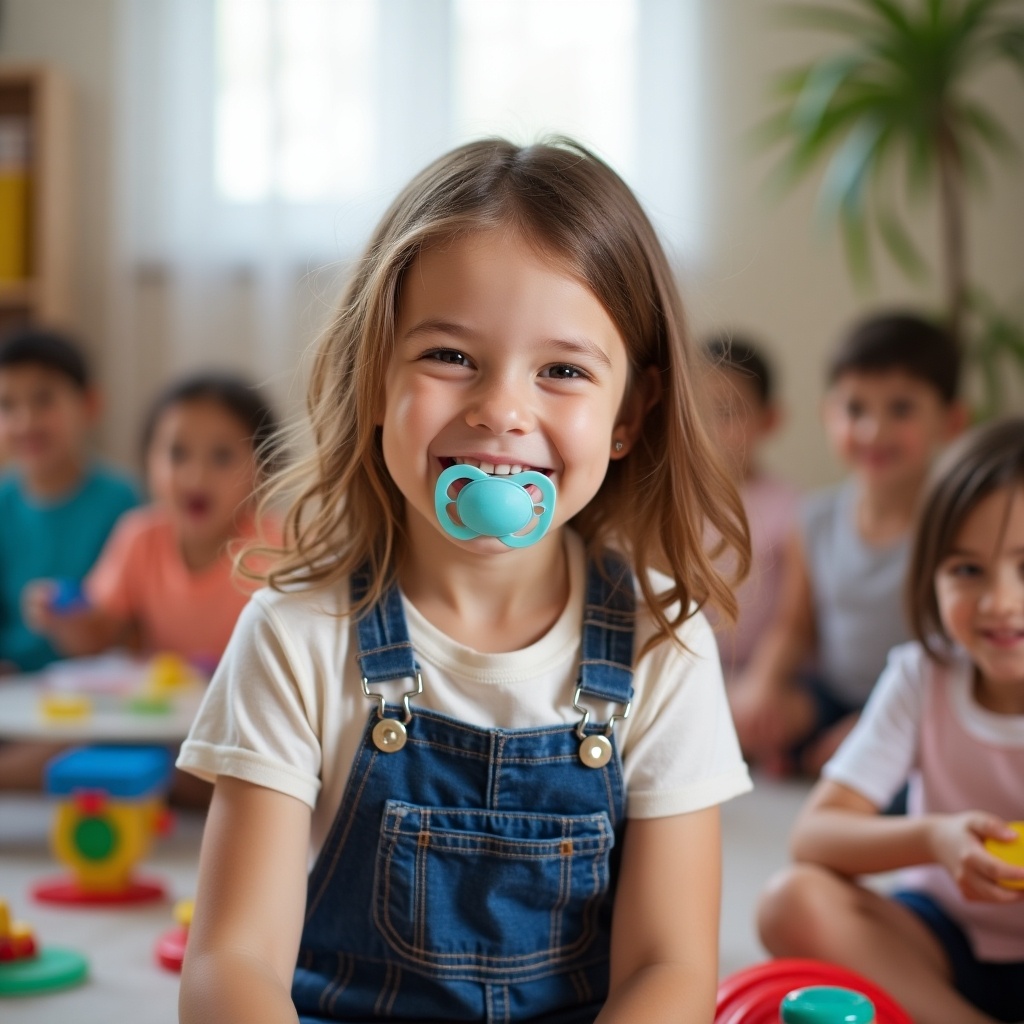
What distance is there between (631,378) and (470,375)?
0.14 metres

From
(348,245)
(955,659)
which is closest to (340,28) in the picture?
(348,245)

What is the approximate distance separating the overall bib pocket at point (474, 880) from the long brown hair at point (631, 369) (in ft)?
0.49

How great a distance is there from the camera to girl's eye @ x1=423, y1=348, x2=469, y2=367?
0.81 meters

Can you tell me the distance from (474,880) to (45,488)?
1.66m

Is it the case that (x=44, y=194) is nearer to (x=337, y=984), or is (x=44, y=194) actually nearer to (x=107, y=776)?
(x=107, y=776)

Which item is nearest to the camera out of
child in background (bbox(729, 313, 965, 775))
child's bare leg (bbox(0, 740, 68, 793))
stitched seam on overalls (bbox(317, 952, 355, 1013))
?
stitched seam on overalls (bbox(317, 952, 355, 1013))

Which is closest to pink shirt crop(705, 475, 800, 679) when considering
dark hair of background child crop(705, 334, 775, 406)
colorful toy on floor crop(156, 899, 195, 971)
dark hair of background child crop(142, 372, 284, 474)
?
dark hair of background child crop(705, 334, 775, 406)

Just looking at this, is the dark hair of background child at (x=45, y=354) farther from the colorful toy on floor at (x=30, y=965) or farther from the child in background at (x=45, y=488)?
the colorful toy on floor at (x=30, y=965)

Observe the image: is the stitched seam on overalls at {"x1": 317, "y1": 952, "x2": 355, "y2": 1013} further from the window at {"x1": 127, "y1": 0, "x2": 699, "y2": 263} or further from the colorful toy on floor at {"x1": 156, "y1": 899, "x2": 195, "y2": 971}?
the window at {"x1": 127, "y1": 0, "x2": 699, "y2": 263}

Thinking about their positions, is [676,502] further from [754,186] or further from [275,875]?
[754,186]

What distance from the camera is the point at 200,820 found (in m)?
1.77

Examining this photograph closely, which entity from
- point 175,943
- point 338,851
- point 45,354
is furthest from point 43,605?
point 338,851

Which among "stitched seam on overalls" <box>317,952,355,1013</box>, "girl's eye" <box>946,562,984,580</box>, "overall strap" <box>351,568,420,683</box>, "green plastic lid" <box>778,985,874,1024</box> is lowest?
"stitched seam on overalls" <box>317,952,355,1013</box>

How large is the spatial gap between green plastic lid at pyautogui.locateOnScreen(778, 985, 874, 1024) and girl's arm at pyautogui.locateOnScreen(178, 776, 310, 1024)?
0.30 m
